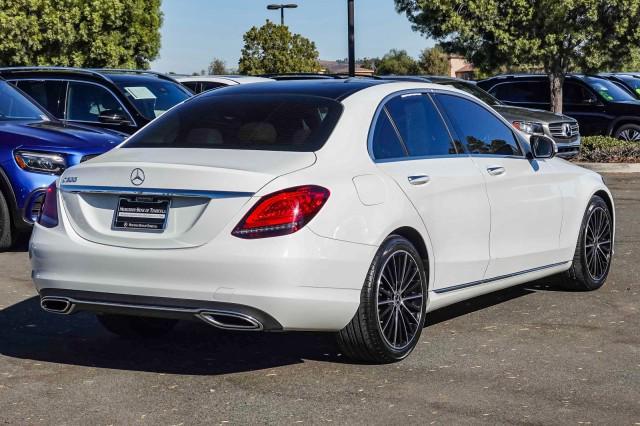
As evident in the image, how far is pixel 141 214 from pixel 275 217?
708 millimetres

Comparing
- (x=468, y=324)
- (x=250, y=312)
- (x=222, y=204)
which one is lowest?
(x=468, y=324)

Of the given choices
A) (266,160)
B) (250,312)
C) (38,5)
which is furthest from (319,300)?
(38,5)

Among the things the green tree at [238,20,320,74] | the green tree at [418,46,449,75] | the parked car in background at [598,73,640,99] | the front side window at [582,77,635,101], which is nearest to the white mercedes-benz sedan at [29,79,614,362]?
the front side window at [582,77,635,101]

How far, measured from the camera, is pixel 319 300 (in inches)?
229

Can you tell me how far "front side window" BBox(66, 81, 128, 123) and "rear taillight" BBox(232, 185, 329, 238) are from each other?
8.35 meters

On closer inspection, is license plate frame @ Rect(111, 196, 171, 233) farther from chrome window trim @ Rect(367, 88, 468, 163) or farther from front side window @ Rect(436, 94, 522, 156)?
front side window @ Rect(436, 94, 522, 156)

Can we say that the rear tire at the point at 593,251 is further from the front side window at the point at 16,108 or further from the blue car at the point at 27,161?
the front side window at the point at 16,108

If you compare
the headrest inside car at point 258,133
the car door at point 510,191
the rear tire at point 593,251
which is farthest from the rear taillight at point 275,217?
the rear tire at point 593,251

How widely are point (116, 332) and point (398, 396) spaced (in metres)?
2.10

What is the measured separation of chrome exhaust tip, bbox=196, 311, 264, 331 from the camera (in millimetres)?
5727

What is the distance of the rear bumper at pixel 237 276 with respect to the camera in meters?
5.68

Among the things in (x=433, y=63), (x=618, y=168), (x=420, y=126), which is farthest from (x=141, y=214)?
(x=433, y=63)

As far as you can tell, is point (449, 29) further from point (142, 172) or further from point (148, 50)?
point (148, 50)

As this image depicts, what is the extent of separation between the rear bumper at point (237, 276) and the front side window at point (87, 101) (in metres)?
7.88
